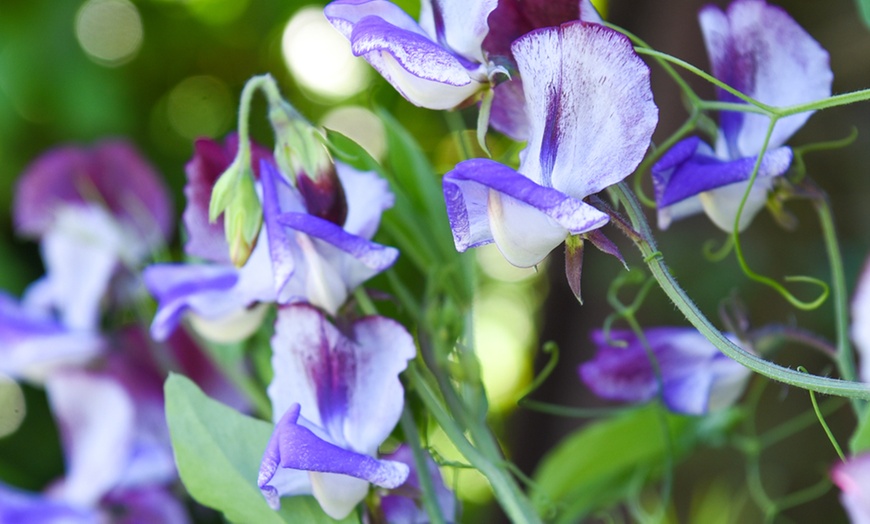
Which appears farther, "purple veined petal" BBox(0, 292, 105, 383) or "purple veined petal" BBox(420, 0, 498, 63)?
"purple veined petal" BBox(0, 292, 105, 383)

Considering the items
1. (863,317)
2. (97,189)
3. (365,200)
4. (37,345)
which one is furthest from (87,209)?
(863,317)

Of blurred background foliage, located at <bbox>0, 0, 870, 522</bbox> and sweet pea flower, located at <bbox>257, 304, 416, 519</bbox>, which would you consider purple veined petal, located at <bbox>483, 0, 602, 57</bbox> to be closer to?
sweet pea flower, located at <bbox>257, 304, 416, 519</bbox>

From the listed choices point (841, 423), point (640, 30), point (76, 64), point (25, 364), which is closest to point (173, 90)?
point (76, 64)

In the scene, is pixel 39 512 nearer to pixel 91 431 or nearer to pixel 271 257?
pixel 91 431

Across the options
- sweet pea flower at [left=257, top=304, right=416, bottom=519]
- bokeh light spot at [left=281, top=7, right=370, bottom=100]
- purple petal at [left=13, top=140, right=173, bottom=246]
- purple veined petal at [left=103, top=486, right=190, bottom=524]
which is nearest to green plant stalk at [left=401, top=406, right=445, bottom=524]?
sweet pea flower at [left=257, top=304, right=416, bottom=519]

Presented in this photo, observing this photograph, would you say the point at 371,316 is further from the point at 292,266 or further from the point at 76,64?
the point at 76,64
